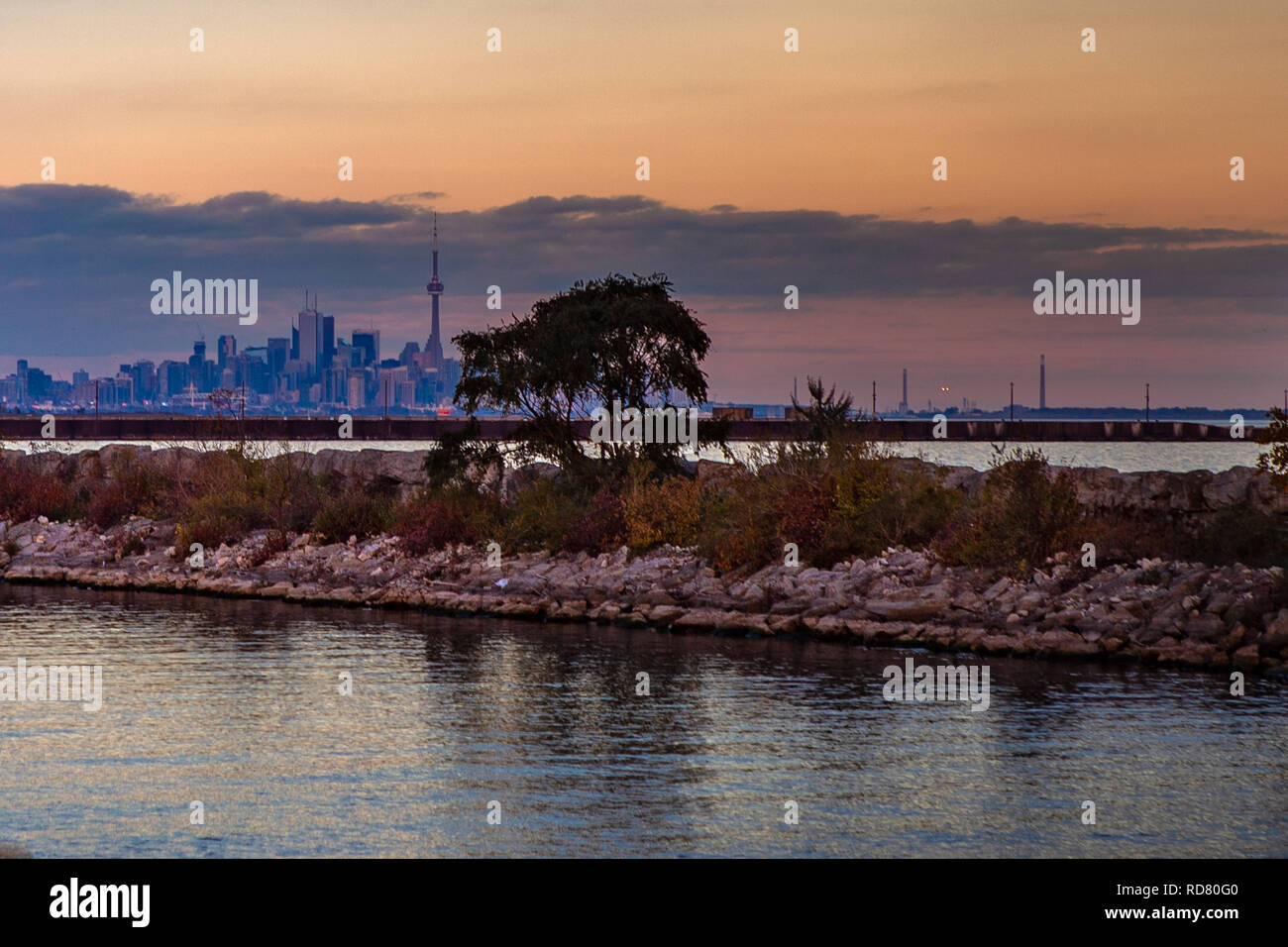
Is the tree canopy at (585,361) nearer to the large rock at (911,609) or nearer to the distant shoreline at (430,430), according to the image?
the large rock at (911,609)

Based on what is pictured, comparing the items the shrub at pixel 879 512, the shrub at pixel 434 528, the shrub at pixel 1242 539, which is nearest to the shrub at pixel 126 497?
the shrub at pixel 434 528

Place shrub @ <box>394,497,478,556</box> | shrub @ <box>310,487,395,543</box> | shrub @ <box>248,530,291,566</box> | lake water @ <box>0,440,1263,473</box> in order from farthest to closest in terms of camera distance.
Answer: lake water @ <box>0,440,1263,473</box> < shrub @ <box>310,487,395,543</box> < shrub @ <box>248,530,291,566</box> < shrub @ <box>394,497,478,556</box>

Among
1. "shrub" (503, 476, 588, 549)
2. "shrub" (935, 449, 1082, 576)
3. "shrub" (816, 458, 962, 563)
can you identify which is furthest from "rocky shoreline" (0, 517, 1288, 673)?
"shrub" (816, 458, 962, 563)

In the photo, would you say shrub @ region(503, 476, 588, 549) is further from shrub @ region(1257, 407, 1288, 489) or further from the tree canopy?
shrub @ region(1257, 407, 1288, 489)

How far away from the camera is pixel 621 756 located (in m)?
15.6

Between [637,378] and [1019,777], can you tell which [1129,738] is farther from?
[637,378]

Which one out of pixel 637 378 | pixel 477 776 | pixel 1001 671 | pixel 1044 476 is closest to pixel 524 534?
pixel 637 378

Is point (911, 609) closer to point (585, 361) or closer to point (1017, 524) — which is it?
A: point (1017, 524)

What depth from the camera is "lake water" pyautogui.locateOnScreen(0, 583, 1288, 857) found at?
1253 centimetres

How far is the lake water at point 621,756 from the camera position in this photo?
1253 centimetres

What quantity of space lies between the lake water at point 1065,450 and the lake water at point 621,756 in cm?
1236

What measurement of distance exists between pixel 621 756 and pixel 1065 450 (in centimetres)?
11792
